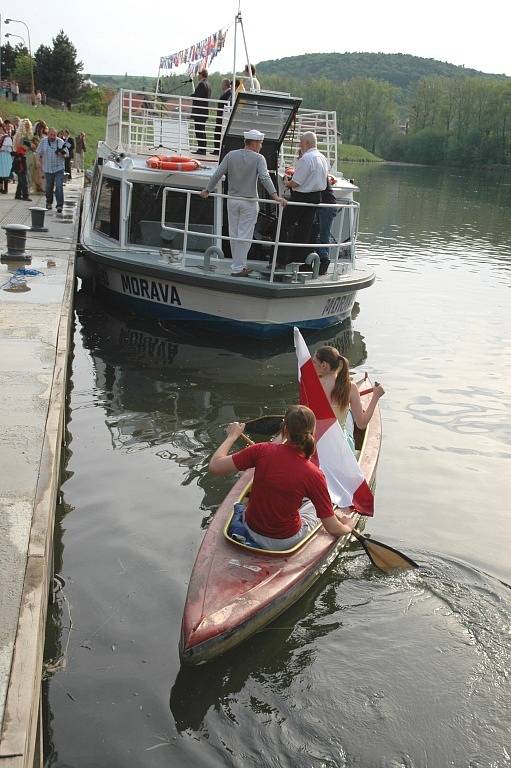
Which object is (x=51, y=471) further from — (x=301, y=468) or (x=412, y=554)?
(x=412, y=554)

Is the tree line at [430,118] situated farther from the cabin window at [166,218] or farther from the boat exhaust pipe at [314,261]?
the boat exhaust pipe at [314,261]

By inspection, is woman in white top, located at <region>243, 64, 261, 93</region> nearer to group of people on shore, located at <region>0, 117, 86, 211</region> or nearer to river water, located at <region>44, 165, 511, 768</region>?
group of people on shore, located at <region>0, 117, 86, 211</region>

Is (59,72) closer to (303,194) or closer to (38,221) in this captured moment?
(38,221)

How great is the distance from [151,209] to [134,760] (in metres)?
10.1

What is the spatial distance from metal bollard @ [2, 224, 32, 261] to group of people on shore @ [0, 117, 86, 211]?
15.9 feet

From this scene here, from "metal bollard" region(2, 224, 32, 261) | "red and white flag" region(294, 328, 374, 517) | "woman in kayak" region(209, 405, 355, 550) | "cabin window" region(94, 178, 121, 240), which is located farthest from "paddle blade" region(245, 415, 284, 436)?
"metal bollard" region(2, 224, 32, 261)

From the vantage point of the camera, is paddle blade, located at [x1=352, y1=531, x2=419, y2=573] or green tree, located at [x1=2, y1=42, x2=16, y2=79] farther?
green tree, located at [x1=2, y1=42, x2=16, y2=79]

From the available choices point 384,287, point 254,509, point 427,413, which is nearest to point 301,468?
point 254,509

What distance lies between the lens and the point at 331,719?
186 inches

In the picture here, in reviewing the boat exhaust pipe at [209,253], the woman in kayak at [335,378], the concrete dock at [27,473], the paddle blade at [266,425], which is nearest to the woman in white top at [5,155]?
the concrete dock at [27,473]

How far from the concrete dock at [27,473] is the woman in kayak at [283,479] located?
1299mm

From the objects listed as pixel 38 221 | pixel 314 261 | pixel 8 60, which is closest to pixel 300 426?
pixel 314 261

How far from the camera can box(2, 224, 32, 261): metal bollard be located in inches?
517

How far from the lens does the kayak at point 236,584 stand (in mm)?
4793
